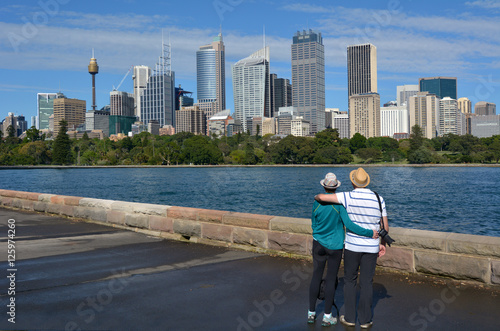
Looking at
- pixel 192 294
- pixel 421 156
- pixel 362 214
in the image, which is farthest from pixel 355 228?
pixel 421 156

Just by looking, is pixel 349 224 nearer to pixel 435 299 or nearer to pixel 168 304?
pixel 435 299

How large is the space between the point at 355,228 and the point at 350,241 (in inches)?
7.9

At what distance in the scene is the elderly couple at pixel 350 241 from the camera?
215 inches

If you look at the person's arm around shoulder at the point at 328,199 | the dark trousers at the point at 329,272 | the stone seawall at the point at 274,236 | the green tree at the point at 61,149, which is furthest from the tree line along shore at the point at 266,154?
the person's arm around shoulder at the point at 328,199

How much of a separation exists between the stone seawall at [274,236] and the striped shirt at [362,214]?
2.35 metres

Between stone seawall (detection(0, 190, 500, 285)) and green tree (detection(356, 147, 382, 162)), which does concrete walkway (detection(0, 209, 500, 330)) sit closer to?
stone seawall (detection(0, 190, 500, 285))

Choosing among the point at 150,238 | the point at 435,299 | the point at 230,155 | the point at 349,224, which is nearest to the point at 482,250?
the point at 435,299

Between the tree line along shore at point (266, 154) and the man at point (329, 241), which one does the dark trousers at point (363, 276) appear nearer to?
the man at point (329, 241)

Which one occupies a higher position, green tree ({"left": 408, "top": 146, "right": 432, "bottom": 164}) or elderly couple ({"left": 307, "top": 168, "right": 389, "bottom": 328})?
green tree ({"left": 408, "top": 146, "right": 432, "bottom": 164})

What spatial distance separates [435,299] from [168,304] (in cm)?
362

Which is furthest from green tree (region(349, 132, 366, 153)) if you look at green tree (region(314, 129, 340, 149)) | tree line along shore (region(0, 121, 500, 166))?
green tree (region(314, 129, 340, 149))

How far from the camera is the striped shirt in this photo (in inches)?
214

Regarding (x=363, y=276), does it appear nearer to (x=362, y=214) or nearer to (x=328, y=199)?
(x=362, y=214)

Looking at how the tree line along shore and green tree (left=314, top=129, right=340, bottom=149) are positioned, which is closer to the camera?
the tree line along shore
